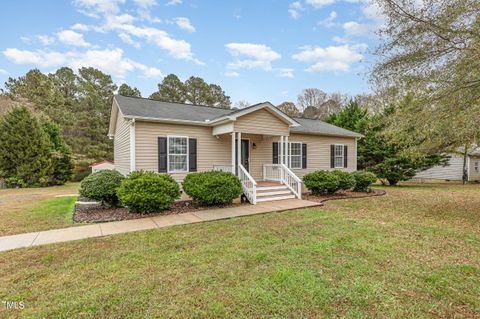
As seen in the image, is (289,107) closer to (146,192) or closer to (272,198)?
(272,198)

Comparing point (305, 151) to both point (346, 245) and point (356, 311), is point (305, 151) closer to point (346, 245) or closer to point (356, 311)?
point (346, 245)

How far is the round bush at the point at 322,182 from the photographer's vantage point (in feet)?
35.7

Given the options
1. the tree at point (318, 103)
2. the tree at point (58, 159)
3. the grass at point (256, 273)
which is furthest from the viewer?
the tree at point (318, 103)

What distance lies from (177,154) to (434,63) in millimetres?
8476

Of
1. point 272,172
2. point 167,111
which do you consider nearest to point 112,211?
point 167,111

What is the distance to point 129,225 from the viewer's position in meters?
6.48

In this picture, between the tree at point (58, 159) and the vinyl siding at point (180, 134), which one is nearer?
the vinyl siding at point (180, 134)

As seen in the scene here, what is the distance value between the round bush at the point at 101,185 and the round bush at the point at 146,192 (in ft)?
3.00

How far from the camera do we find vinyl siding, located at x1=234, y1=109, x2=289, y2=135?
383 inches

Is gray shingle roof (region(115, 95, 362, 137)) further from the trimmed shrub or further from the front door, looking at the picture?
the trimmed shrub

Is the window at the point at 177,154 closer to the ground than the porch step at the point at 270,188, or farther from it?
farther from it

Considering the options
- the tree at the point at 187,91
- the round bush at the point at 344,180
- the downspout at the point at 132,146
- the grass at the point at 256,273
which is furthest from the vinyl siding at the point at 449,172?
the tree at the point at 187,91

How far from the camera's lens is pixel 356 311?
2.77 meters

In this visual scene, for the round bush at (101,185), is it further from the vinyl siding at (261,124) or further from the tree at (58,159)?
the tree at (58,159)
